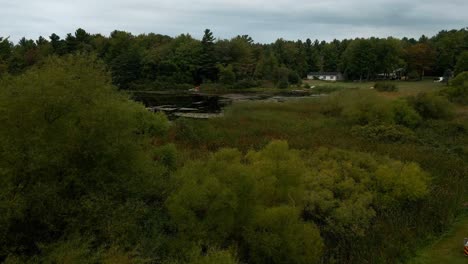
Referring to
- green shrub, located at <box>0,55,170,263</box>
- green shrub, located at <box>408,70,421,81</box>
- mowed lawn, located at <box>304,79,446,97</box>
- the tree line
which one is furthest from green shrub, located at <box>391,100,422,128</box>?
green shrub, located at <box>408,70,421,81</box>

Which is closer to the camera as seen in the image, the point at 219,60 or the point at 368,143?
the point at 368,143

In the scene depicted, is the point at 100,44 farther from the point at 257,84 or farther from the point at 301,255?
the point at 301,255

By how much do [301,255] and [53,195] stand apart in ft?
27.8

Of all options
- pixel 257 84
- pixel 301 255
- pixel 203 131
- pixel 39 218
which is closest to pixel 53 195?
pixel 39 218

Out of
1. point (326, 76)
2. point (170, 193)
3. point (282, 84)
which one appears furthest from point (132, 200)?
point (326, 76)

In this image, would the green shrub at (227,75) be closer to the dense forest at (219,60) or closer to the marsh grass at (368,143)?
the dense forest at (219,60)

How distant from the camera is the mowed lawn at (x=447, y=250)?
17641 mm

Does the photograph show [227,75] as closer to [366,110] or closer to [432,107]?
[366,110]

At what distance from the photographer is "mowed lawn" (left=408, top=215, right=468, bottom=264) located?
695 inches

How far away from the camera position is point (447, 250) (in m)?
18.5

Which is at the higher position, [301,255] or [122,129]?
[122,129]

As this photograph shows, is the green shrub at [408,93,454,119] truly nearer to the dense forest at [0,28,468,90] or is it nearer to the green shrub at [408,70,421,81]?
the dense forest at [0,28,468,90]

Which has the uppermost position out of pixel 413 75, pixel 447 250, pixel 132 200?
pixel 132 200

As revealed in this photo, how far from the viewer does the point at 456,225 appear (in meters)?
20.9
